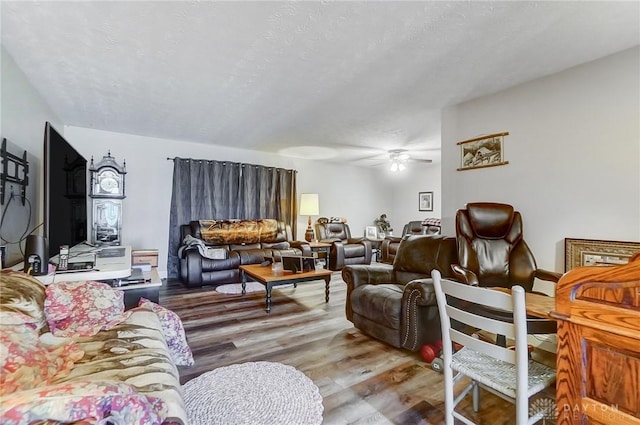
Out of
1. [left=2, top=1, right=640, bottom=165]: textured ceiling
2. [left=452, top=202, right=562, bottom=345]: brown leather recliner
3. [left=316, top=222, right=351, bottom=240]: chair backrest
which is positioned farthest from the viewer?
[left=316, top=222, right=351, bottom=240]: chair backrest

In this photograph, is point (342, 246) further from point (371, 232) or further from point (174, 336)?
point (174, 336)

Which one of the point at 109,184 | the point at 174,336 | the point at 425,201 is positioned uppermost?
the point at 109,184

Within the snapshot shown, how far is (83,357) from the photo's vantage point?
1335 millimetres

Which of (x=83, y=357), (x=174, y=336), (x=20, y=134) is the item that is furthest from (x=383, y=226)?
(x=83, y=357)

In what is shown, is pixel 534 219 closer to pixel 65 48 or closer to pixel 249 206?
A: pixel 65 48

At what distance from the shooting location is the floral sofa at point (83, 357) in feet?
2.37

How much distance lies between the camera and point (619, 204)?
2309 mm

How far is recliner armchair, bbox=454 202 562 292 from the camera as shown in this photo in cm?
250

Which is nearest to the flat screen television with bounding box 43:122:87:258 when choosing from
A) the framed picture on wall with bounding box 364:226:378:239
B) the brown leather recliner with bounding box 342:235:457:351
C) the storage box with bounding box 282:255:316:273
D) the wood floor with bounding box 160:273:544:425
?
the wood floor with bounding box 160:273:544:425

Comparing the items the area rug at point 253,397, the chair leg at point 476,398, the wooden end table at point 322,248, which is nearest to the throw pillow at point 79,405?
the area rug at point 253,397

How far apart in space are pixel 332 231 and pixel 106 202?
163 inches

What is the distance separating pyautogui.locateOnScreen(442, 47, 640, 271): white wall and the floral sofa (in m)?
3.08

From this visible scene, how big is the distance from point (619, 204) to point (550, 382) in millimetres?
1817

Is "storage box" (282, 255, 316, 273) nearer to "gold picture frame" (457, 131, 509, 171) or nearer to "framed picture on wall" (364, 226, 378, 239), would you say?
"gold picture frame" (457, 131, 509, 171)
